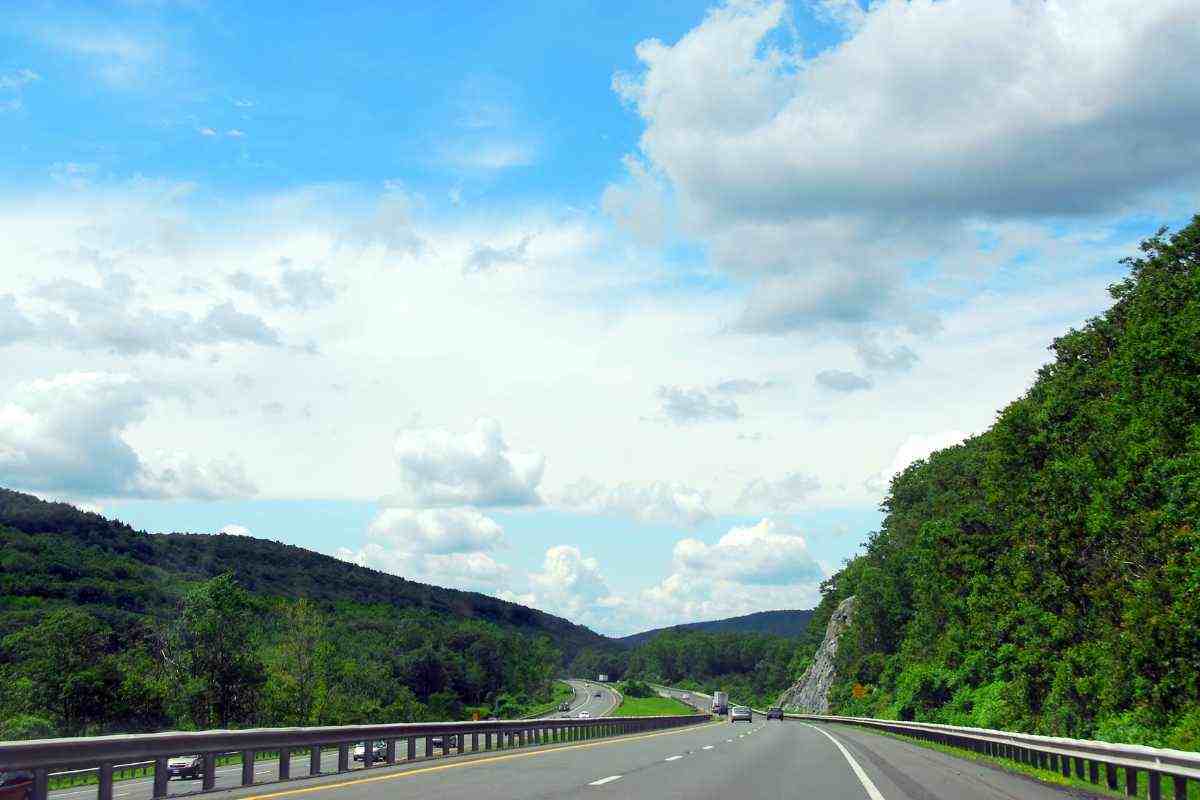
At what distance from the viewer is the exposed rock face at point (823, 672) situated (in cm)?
13288

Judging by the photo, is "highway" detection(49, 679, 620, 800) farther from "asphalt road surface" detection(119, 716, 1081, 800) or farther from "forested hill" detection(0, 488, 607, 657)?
"forested hill" detection(0, 488, 607, 657)

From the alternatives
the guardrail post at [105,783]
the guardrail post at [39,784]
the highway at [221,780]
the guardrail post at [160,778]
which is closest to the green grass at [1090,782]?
the highway at [221,780]

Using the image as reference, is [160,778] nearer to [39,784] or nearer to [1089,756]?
[39,784]

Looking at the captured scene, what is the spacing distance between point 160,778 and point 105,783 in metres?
1.50

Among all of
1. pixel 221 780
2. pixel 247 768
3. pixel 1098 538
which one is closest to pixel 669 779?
pixel 247 768

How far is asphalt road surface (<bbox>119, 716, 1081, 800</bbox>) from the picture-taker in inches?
585

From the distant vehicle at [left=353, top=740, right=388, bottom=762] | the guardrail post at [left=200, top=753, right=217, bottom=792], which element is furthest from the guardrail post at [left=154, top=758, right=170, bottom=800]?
the distant vehicle at [left=353, top=740, right=388, bottom=762]

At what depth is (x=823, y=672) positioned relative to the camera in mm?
139875

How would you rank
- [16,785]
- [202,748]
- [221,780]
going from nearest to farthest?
1. [16,785]
2. [202,748]
3. [221,780]

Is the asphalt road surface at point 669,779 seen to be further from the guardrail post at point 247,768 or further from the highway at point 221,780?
the highway at point 221,780

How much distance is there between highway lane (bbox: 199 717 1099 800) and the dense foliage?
164 feet

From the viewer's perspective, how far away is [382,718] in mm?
137750

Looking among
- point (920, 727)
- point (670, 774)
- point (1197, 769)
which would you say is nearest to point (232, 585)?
point (920, 727)

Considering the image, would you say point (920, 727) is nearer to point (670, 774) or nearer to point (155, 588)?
point (670, 774)
